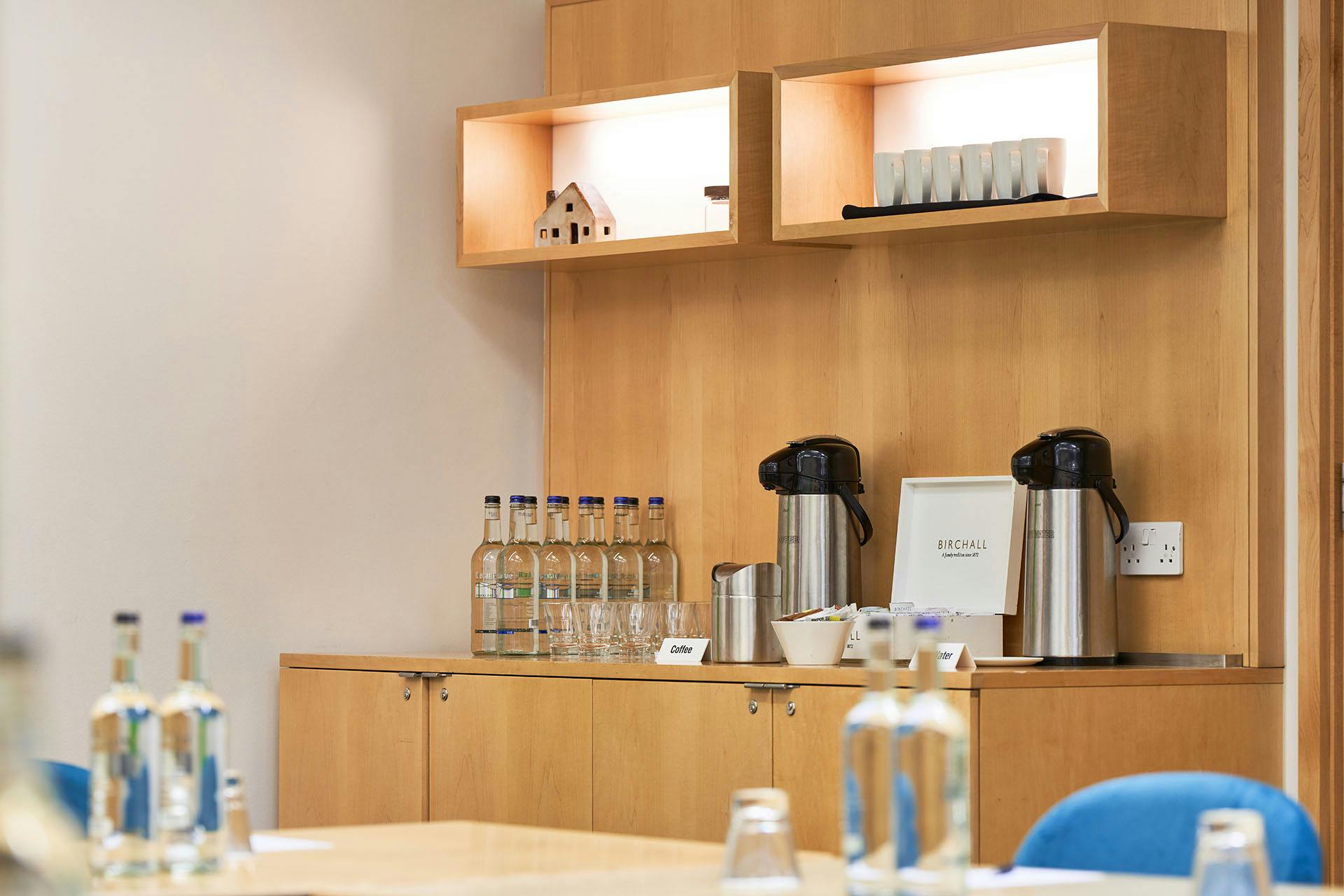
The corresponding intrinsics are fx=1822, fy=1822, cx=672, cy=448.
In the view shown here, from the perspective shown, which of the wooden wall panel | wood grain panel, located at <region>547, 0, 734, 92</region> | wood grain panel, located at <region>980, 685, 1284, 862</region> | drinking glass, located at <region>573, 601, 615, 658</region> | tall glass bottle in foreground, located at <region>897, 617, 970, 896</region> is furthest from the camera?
wood grain panel, located at <region>547, 0, 734, 92</region>

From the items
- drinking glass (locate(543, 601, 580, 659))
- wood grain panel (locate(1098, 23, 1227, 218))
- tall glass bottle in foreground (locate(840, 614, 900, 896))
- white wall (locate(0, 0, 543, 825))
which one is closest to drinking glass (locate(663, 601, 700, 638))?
drinking glass (locate(543, 601, 580, 659))

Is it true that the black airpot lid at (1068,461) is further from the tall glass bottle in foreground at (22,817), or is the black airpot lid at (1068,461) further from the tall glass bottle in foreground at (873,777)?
the tall glass bottle in foreground at (22,817)

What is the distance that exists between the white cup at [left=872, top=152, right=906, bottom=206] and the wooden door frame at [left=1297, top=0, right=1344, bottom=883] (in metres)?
0.68

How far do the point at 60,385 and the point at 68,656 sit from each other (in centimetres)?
45

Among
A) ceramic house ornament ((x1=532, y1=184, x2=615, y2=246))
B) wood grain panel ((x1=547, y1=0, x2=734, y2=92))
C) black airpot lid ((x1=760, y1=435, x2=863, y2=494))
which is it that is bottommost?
black airpot lid ((x1=760, y1=435, x2=863, y2=494))

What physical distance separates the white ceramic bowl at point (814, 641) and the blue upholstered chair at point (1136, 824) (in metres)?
1.08

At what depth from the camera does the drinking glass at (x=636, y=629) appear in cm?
333

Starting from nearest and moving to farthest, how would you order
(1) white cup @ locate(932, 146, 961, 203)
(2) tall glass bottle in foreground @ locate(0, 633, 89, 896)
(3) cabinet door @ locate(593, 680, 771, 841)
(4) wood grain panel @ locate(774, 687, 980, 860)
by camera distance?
(2) tall glass bottle in foreground @ locate(0, 633, 89, 896) → (4) wood grain panel @ locate(774, 687, 980, 860) → (3) cabinet door @ locate(593, 680, 771, 841) → (1) white cup @ locate(932, 146, 961, 203)

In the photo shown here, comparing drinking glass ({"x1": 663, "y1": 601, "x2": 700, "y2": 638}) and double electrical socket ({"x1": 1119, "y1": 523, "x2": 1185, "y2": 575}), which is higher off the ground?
double electrical socket ({"x1": 1119, "y1": 523, "x2": 1185, "y2": 575})

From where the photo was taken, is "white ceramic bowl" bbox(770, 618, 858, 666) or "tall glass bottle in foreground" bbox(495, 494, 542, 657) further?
"tall glass bottle in foreground" bbox(495, 494, 542, 657)

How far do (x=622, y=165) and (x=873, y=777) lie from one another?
2609mm

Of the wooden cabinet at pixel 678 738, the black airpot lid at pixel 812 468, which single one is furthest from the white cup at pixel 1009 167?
the wooden cabinet at pixel 678 738

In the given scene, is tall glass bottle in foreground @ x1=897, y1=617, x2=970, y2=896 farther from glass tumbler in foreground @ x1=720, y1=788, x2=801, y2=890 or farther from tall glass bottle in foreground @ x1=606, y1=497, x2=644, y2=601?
tall glass bottle in foreground @ x1=606, y1=497, x2=644, y2=601

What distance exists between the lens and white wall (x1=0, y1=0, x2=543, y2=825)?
9.93ft
